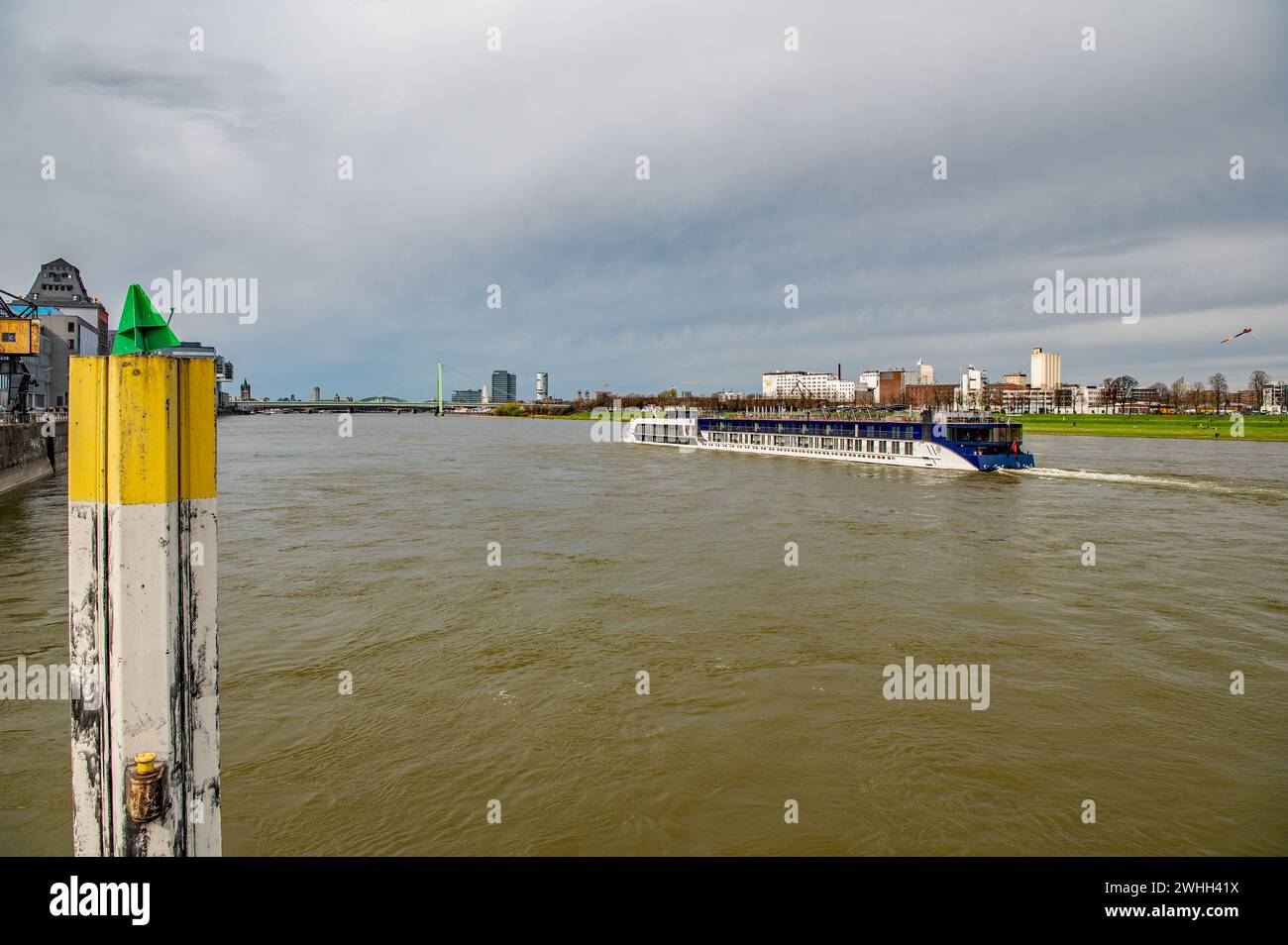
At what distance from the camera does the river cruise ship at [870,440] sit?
54844mm

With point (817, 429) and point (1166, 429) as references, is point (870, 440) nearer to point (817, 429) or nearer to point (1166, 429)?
point (817, 429)

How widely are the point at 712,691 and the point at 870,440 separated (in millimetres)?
57223

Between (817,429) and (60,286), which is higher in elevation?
(60,286)

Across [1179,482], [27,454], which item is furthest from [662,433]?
[27,454]

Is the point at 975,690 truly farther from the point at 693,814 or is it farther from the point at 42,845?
the point at 42,845

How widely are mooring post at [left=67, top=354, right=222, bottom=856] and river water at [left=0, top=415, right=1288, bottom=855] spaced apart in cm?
365

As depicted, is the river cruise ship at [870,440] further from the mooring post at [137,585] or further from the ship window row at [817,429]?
the mooring post at [137,585]

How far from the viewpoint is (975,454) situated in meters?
54.1

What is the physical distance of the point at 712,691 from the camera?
11.2 metres

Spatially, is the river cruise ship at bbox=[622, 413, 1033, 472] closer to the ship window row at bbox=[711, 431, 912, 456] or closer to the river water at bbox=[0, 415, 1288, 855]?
the ship window row at bbox=[711, 431, 912, 456]

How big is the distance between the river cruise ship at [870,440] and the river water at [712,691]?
28167 millimetres
